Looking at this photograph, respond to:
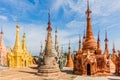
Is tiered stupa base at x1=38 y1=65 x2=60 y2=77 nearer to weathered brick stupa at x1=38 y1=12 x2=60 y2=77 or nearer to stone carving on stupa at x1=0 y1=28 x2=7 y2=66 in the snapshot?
weathered brick stupa at x1=38 y1=12 x2=60 y2=77

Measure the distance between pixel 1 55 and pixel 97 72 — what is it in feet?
75.6

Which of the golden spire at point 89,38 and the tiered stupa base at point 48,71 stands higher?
the golden spire at point 89,38

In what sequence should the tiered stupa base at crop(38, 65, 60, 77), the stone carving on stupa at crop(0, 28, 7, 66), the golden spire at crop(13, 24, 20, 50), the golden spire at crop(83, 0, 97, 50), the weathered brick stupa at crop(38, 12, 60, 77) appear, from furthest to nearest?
the stone carving on stupa at crop(0, 28, 7, 66)
the golden spire at crop(13, 24, 20, 50)
the golden spire at crop(83, 0, 97, 50)
the weathered brick stupa at crop(38, 12, 60, 77)
the tiered stupa base at crop(38, 65, 60, 77)

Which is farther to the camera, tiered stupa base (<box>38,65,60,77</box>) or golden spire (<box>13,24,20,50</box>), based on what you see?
golden spire (<box>13,24,20,50</box>)

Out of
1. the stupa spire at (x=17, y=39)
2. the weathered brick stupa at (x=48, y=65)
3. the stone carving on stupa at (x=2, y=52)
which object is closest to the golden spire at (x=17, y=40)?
the stupa spire at (x=17, y=39)

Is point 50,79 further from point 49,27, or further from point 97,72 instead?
point 97,72

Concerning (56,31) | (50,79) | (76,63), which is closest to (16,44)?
(56,31)

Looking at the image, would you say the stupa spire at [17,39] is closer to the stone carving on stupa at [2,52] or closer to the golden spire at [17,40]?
the golden spire at [17,40]

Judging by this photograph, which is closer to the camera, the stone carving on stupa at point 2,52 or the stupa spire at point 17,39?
the stupa spire at point 17,39

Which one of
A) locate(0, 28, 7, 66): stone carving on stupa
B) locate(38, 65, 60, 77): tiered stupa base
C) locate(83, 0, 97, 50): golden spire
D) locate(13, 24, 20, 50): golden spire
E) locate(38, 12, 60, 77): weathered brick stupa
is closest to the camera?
locate(38, 65, 60, 77): tiered stupa base

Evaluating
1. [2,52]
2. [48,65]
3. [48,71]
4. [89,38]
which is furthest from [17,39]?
[48,71]

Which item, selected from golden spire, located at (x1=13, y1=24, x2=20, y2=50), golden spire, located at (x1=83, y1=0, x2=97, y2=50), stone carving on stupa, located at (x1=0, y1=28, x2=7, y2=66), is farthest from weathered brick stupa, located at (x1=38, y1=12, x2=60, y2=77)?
stone carving on stupa, located at (x1=0, y1=28, x2=7, y2=66)

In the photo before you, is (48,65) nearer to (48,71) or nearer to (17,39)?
(48,71)

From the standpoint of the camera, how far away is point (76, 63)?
99.9 ft
